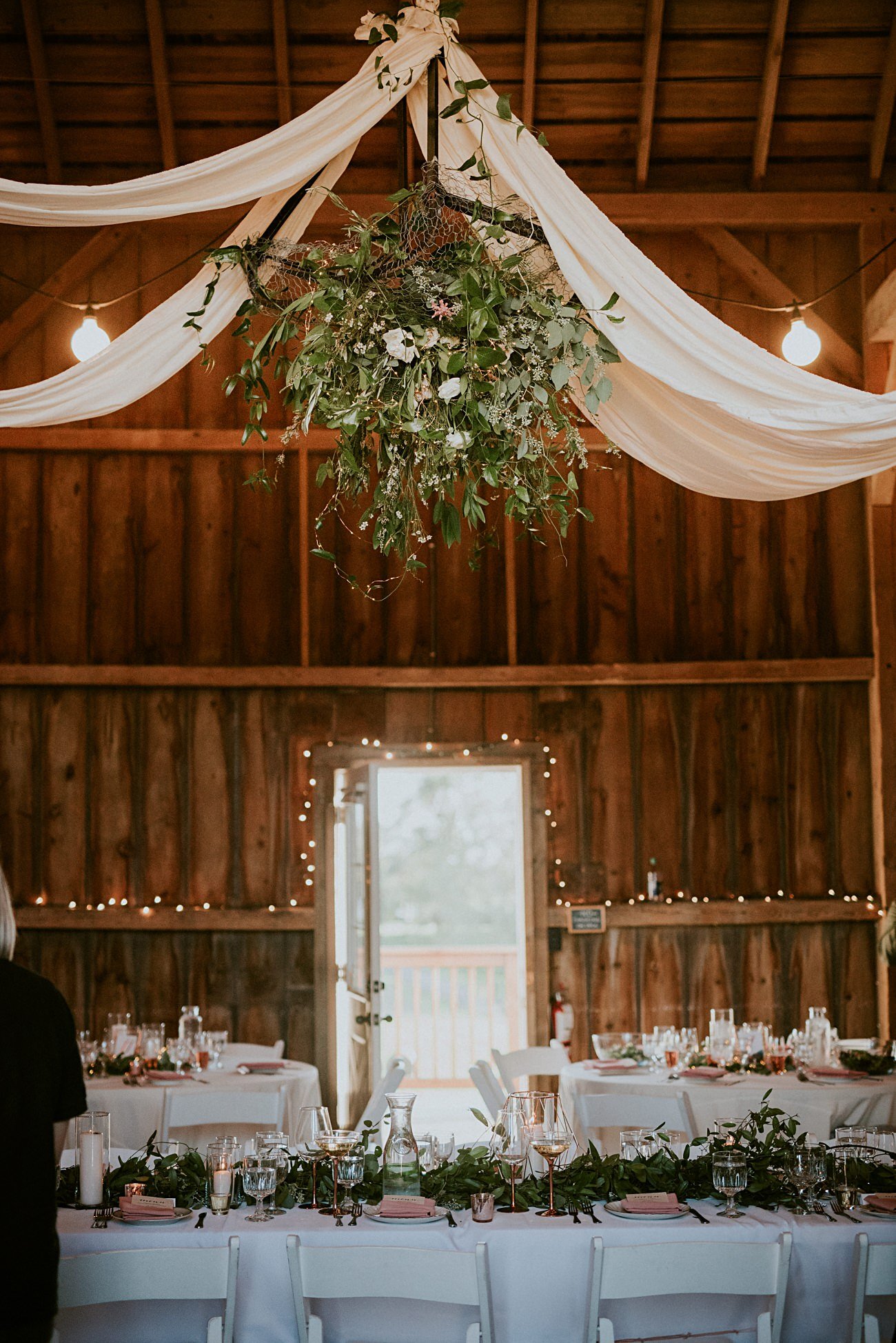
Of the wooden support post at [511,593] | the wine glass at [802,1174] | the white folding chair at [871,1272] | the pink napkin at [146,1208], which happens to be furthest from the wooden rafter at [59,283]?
the white folding chair at [871,1272]

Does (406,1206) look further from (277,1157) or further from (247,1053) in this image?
(247,1053)

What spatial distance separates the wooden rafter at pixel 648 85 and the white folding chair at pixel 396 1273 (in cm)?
681

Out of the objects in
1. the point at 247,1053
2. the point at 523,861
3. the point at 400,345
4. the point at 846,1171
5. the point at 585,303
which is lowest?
the point at 247,1053

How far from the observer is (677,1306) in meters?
3.40

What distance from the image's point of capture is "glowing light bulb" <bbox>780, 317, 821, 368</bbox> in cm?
726

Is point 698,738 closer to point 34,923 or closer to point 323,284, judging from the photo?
point 34,923

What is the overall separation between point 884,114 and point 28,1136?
7.70 m

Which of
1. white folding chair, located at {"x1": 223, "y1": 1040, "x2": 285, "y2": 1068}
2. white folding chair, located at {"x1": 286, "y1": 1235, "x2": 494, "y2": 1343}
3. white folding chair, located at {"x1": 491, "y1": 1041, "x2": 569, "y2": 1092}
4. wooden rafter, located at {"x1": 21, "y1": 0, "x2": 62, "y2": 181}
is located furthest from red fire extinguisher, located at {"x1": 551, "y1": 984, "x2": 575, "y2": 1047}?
wooden rafter, located at {"x1": 21, "y1": 0, "x2": 62, "y2": 181}

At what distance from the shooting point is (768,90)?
26.0ft

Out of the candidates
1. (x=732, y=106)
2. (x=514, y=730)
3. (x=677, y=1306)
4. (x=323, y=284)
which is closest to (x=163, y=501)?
(x=514, y=730)

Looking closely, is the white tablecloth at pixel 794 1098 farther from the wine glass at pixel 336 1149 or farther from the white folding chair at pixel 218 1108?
the wine glass at pixel 336 1149

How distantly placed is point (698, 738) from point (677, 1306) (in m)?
5.25

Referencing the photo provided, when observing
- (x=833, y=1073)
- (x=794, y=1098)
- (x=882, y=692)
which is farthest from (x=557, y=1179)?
(x=882, y=692)

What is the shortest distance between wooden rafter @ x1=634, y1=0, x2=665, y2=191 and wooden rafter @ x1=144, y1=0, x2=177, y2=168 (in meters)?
2.77
